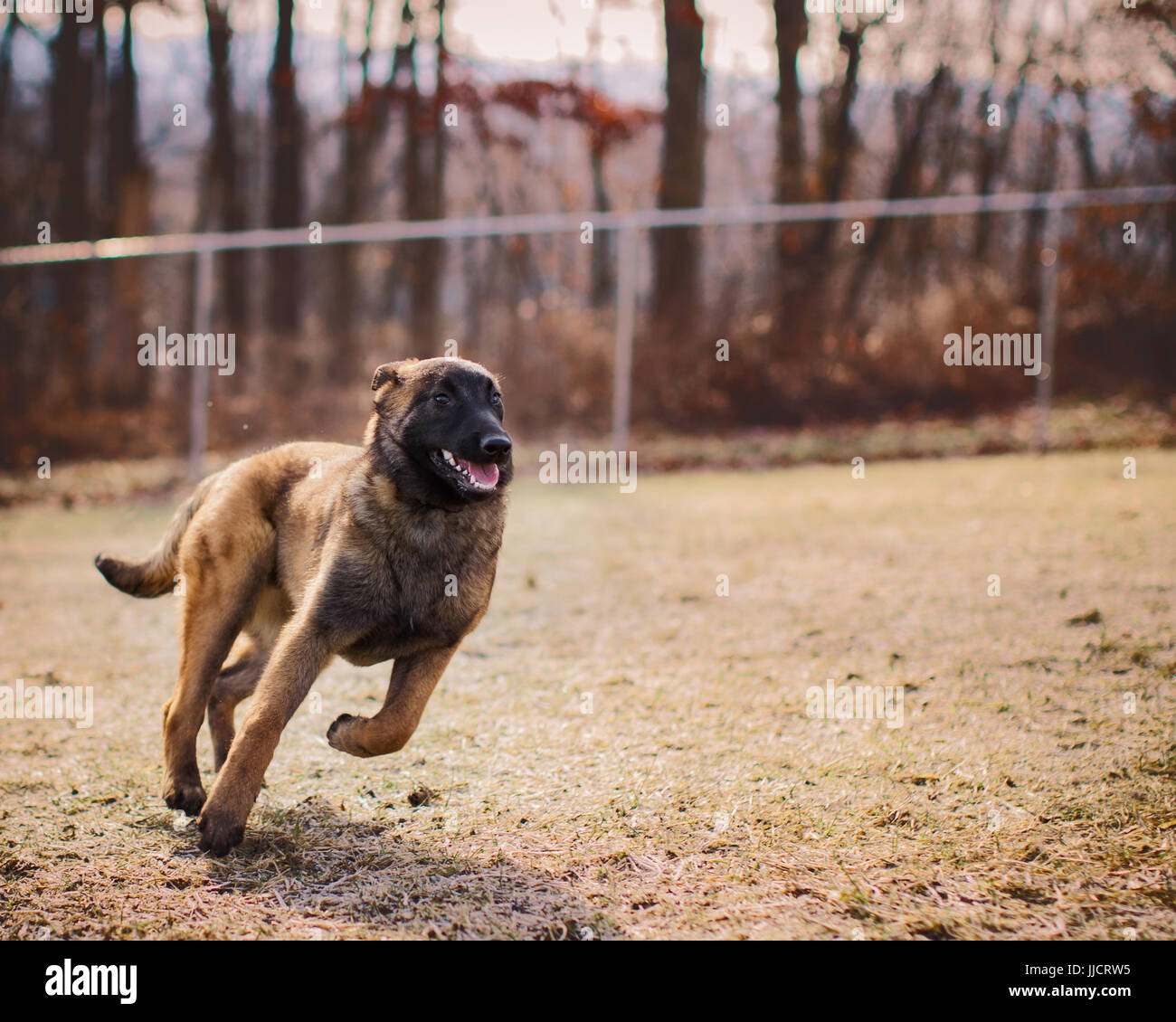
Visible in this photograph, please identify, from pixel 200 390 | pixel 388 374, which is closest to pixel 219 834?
pixel 388 374

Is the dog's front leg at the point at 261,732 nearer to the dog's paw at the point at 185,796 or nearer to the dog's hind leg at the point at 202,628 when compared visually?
the dog's paw at the point at 185,796

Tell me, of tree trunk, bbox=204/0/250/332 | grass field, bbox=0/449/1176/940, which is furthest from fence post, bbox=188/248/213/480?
tree trunk, bbox=204/0/250/332

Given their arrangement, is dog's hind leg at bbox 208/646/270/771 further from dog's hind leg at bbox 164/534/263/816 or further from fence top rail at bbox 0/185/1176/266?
fence top rail at bbox 0/185/1176/266

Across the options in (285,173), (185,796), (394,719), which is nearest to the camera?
(394,719)

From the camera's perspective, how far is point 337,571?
3611 mm

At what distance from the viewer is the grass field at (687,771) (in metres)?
2.87

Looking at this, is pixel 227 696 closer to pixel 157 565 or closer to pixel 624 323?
pixel 157 565

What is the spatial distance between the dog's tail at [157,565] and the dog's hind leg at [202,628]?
0.55 ft

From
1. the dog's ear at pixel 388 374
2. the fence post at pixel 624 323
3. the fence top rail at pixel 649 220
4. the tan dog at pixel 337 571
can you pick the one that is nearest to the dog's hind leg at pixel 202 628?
the tan dog at pixel 337 571

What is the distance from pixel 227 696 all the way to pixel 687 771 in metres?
1.83
